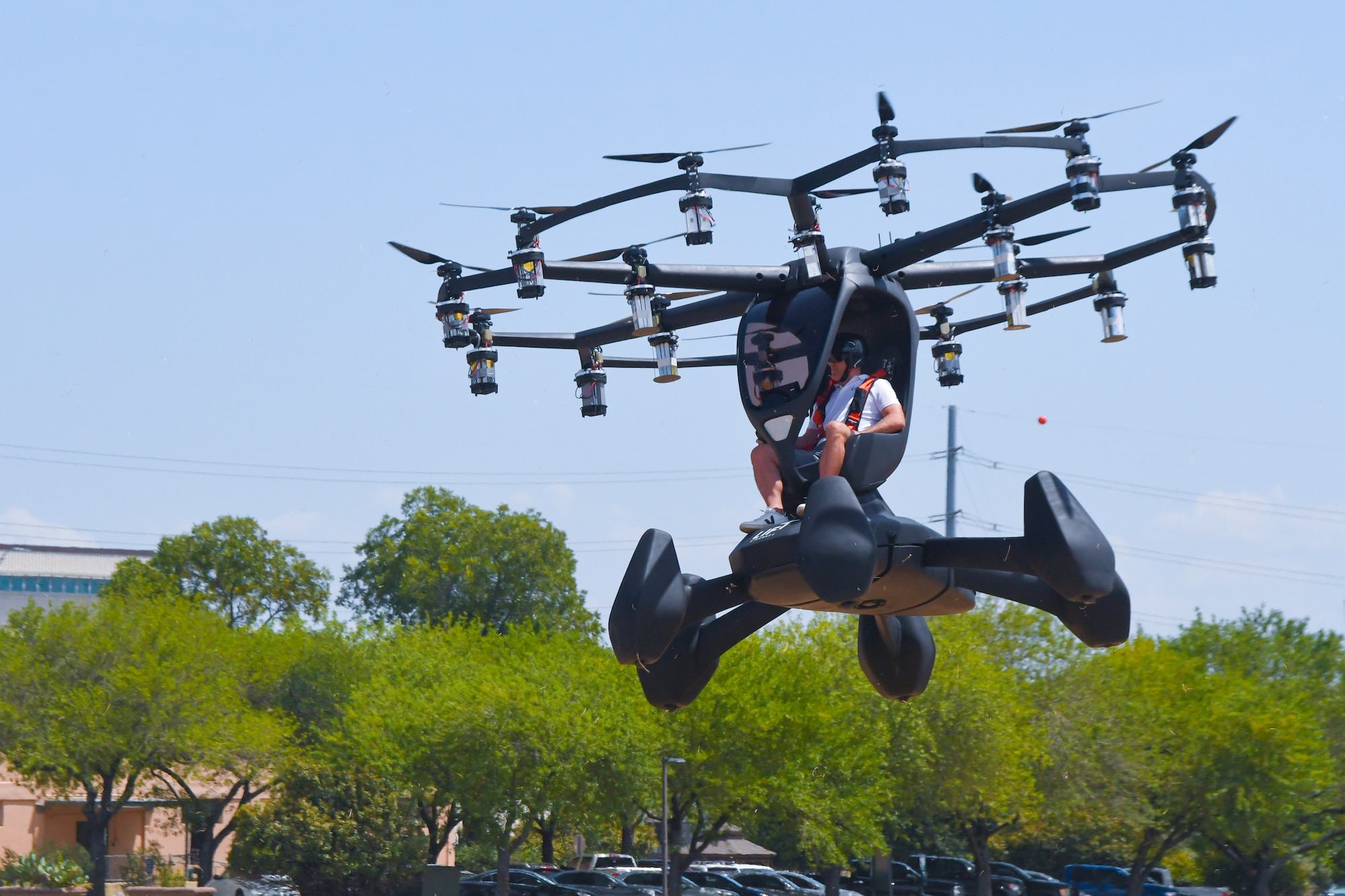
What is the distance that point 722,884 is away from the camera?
44594mm

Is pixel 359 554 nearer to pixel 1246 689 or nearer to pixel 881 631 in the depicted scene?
pixel 1246 689

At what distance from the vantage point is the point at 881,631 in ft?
37.3

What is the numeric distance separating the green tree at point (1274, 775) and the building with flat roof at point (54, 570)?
282 feet

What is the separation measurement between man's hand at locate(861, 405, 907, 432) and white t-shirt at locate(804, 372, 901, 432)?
3 cm

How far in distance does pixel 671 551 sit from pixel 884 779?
3104 centimetres

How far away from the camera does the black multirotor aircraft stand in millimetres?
9391

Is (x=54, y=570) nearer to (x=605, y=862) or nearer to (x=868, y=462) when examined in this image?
(x=605, y=862)

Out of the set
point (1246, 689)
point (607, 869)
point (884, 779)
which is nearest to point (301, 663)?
point (607, 869)

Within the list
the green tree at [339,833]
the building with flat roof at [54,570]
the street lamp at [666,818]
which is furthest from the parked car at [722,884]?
the building with flat roof at [54,570]

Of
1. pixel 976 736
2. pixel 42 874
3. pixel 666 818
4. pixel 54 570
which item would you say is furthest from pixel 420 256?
pixel 54 570

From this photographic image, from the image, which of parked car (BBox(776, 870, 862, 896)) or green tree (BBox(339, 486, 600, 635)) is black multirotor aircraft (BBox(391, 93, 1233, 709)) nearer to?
parked car (BBox(776, 870, 862, 896))

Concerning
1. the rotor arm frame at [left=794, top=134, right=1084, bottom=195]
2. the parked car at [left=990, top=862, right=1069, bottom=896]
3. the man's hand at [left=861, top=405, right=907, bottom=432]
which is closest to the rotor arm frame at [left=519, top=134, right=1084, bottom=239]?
the rotor arm frame at [left=794, top=134, right=1084, bottom=195]

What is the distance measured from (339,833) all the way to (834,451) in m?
36.3

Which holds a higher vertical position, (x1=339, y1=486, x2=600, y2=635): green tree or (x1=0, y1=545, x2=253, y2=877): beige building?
(x1=339, y1=486, x2=600, y2=635): green tree
